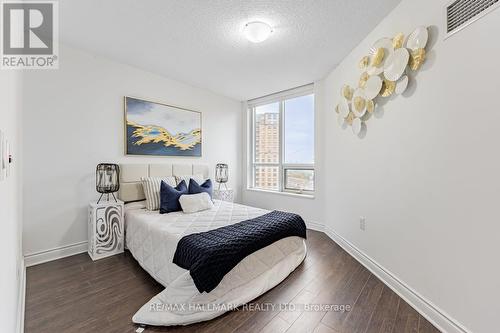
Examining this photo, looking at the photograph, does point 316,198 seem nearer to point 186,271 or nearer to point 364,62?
point 364,62

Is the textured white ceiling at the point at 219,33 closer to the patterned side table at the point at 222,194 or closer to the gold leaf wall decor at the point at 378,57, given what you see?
the gold leaf wall decor at the point at 378,57

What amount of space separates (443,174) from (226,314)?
1.91m

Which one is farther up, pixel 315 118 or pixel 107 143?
pixel 315 118

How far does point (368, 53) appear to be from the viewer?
2377 mm

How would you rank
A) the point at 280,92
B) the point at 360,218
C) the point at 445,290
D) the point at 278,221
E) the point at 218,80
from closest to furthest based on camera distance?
the point at 445,290
the point at 278,221
the point at 360,218
the point at 218,80
the point at 280,92

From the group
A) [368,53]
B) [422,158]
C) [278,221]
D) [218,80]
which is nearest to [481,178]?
[422,158]

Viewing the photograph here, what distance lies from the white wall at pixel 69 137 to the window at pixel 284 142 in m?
2.34

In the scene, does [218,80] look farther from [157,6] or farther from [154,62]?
[157,6]

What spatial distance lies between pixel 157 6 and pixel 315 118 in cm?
277

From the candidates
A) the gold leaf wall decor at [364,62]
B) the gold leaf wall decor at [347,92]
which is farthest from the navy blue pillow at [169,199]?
the gold leaf wall decor at [364,62]

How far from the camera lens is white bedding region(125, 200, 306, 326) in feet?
5.02

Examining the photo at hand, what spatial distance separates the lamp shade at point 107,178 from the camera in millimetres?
2663

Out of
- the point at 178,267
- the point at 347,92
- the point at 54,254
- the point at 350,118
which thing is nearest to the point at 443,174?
the point at 350,118

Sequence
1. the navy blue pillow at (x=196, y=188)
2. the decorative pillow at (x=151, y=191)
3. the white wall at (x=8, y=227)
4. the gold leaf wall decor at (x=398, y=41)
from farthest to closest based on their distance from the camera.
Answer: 1. the navy blue pillow at (x=196, y=188)
2. the decorative pillow at (x=151, y=191)
3. the gold leaf wall decor at (x=398, y=41)
4. the white wall at (x=8, y=227)
